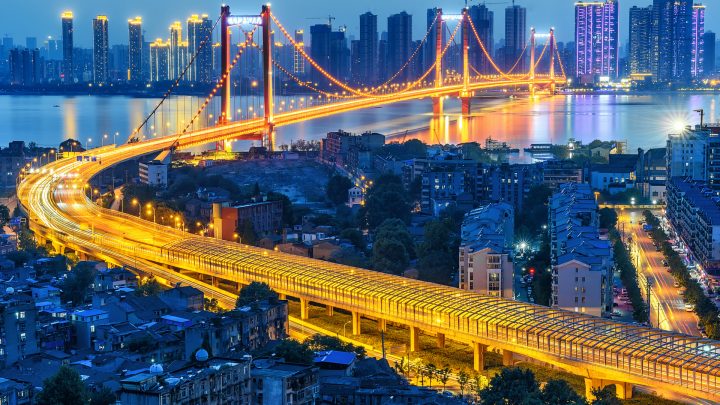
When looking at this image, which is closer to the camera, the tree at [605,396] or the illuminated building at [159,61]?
the tree at [605,396]

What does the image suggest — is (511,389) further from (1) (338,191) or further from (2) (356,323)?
(1) (338,191)

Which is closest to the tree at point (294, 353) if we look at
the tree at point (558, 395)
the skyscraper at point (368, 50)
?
the tree at point (558, 395)

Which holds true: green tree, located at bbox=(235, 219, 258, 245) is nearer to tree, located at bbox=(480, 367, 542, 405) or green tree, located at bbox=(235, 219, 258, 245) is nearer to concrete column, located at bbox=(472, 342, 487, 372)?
concrete column, located at bbox=(472, 342, 487, 372)

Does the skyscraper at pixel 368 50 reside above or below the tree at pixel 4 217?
above

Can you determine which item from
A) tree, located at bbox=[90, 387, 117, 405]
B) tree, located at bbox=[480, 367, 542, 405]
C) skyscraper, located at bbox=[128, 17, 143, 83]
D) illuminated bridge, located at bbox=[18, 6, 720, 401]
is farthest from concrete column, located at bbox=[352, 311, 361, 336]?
skyscraper, located at bbox=[128, 17, 143, 83]

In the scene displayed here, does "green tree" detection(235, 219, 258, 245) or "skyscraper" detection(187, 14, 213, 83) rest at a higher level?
"skyscraper" detection(187, 14, 213, 83)

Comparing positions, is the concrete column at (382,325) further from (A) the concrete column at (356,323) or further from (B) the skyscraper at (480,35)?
(B) the skyscraper at (480,35)
